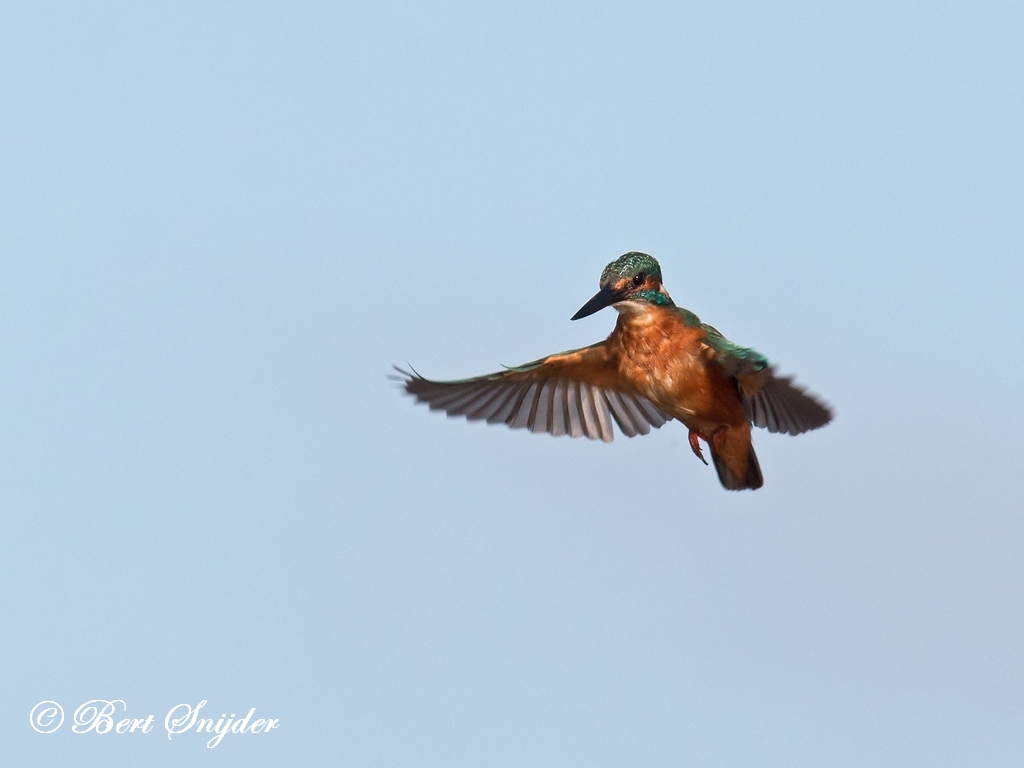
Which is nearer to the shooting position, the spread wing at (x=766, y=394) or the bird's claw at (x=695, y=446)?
the spread wing at (x=766, y=394)

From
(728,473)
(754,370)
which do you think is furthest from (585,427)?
(754,370)

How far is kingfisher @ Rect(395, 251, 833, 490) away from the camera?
7508mm

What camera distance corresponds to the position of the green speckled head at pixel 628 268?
25.8ft

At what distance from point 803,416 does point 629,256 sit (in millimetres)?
1585

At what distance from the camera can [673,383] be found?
26.9 ft

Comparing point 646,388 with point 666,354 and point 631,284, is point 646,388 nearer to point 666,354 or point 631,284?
point 666,354

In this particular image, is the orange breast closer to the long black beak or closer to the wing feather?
the wing feather

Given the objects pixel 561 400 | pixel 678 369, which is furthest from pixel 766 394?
pixel 561 400

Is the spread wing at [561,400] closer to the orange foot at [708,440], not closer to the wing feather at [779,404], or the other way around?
the orange foot at [708,440]

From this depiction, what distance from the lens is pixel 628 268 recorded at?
794 cm

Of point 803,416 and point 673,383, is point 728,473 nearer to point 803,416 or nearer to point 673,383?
point 673,383

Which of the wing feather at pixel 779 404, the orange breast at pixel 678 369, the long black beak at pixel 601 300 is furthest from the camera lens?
the orange breast at pixel 678 369

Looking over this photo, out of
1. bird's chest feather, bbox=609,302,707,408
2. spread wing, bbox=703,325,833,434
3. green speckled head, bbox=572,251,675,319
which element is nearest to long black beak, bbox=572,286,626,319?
green speckled head, bbox=572,251,675,319

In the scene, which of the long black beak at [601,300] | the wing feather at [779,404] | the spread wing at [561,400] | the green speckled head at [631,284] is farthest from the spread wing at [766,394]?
the spread wing at [561,400]
